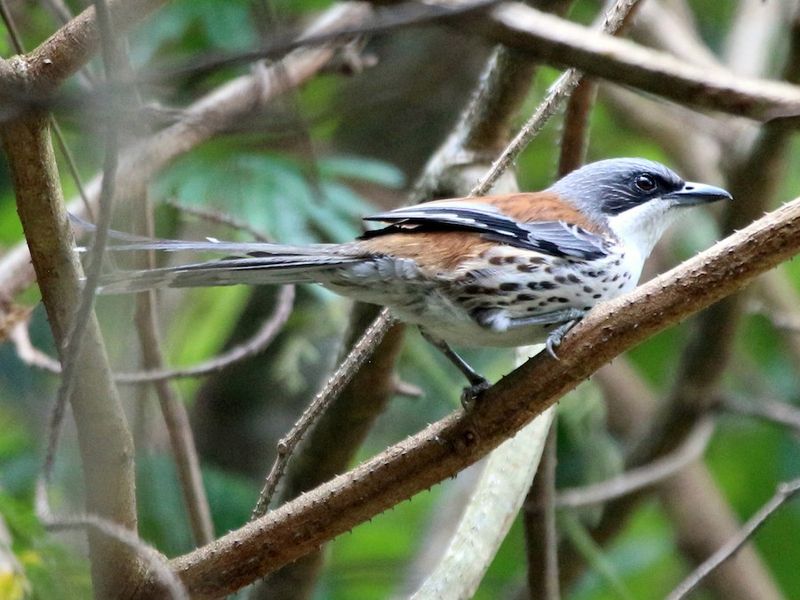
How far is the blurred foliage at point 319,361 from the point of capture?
4.49m

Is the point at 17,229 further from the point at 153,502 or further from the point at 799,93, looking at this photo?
the point at 799,93

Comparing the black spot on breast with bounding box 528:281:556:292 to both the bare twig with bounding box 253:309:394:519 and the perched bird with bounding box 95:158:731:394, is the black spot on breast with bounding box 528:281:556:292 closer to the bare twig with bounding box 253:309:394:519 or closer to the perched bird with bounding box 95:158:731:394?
the perched bird with bounding box 95:158:731:394

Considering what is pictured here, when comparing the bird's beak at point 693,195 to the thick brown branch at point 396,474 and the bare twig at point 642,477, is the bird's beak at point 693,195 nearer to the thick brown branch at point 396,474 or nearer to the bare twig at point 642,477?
the thick brown branch at point 396,474

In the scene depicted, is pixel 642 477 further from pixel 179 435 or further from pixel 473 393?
pixel 473 393

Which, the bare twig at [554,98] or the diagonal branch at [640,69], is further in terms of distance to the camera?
the bare twig at [554,98]

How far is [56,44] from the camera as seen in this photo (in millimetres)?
2246

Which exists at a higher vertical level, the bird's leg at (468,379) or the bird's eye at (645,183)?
the bird's eye at (645,183)

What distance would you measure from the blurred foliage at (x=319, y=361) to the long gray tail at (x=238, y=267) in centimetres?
65

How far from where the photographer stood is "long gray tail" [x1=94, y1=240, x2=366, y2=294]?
2.42 metres

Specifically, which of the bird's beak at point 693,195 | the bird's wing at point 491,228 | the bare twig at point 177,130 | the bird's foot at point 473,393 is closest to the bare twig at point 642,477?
the bird's beak at point 693,195

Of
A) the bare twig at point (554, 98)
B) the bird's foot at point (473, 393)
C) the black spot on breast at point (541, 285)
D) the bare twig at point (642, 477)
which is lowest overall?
the bare twig at point (642, 477)

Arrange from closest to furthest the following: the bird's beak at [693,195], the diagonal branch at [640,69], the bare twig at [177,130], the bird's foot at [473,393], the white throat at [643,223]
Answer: the diagonal branch at [640,69] < the bird's foot at [473,393] < the bare twig at [177,130] < the white throat at [643,223] < the bird's beak at [693,195]

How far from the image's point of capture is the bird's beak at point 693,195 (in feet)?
12.0

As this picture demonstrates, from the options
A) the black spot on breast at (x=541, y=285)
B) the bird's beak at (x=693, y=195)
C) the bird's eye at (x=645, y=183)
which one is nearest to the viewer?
the black spot on breast at (x=541, y=285)
